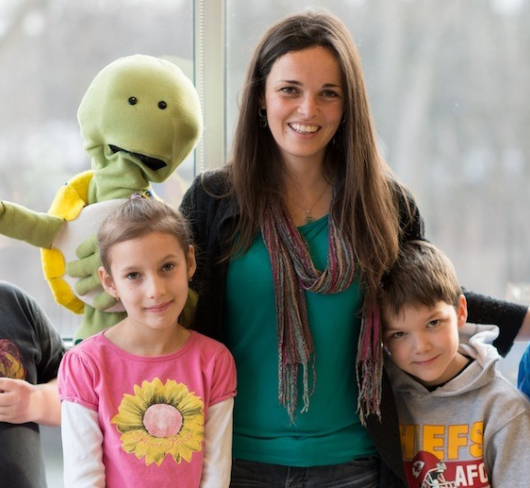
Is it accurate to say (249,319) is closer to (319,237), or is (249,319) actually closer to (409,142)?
(319,237)

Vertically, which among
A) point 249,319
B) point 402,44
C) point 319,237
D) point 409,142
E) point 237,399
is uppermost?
point 402,44

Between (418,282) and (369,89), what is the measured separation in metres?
0.77

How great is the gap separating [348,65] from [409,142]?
2.37 ft

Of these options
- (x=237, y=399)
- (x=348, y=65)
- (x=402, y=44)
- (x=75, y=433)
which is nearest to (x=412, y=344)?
(x=237, y=399)

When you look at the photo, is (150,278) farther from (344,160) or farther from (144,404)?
(344,160)

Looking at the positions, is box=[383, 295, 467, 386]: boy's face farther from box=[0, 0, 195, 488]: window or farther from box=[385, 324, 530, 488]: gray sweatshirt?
box=[0, 0, 195, 488]: window

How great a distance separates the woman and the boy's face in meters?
0.08

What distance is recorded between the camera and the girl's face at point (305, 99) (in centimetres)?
156

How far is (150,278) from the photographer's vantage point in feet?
4.85

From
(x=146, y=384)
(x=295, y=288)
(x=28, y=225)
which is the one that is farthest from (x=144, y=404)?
(x=28, y=225)

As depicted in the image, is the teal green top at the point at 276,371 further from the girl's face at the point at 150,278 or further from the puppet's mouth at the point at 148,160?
the puppet's mouth at the point at 148,160

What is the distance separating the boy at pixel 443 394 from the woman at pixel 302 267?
0.26ft

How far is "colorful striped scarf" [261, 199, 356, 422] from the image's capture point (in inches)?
Answer: 62.1

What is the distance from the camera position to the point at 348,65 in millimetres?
1577
